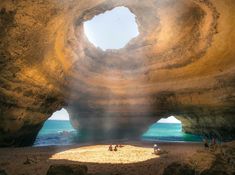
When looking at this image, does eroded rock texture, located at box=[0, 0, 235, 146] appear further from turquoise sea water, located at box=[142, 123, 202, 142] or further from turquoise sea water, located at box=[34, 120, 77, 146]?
turquoise sea water, located at box=[142, 123, 202, 142]

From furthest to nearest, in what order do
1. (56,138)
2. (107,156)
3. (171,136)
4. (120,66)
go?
(171,136) < (56,138) < (120,66) < (107,156)

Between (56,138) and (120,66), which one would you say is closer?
(120,66)

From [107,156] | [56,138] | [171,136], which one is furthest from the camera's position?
[171,136]

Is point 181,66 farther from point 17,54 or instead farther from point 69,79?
point 17,54

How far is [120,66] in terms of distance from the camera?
1852 centimetres

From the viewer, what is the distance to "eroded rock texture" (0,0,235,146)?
10.3m

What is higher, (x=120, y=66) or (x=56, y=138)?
(x=120, y=66)

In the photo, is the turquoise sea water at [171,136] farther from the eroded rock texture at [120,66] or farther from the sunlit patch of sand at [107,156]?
the sunlit patch of sand at [107,156]

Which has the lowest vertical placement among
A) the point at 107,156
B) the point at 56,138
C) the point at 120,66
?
the point at 107,156

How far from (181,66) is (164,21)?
3054 mm

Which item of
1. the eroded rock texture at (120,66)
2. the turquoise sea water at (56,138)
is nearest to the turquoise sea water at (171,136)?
the eroded rock texture at (120,66)

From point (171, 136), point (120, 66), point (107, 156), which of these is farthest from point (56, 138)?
point (107, 156)

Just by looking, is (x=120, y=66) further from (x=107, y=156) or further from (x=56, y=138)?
(x=56, y=138)

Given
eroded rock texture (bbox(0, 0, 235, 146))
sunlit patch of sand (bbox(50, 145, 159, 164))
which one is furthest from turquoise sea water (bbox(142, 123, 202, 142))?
sunlit patch of sand (bbox(50, 145, 159, 164))
